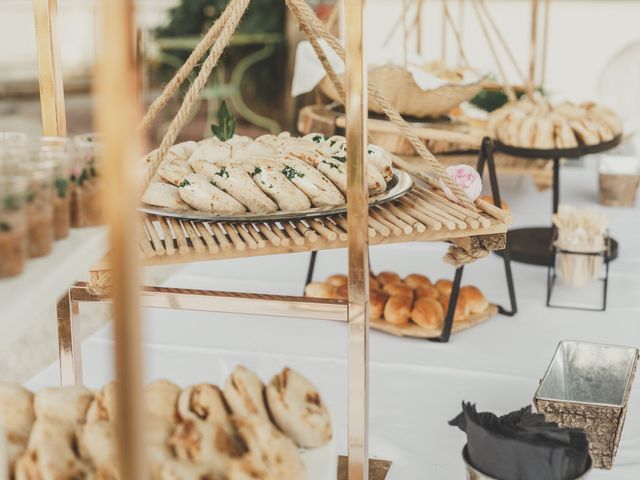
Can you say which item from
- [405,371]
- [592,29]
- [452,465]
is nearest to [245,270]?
[405,371]

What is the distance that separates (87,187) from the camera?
693mm

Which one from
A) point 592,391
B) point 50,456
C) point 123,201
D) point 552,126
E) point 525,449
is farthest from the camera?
point 552,126

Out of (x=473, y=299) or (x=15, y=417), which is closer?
(x=15, y=417)

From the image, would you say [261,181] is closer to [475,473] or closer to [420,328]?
[475,473]

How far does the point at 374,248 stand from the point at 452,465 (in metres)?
1.08

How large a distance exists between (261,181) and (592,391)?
59 cm

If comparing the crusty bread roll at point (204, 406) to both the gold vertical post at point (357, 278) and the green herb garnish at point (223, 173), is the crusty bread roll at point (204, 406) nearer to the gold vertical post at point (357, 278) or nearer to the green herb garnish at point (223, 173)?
the gold vertical post at point (357, 278)

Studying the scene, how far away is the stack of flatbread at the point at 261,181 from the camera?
1007 mm

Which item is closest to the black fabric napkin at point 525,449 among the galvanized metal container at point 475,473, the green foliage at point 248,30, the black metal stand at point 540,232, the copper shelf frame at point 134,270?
the galvanized metal container at point 475,473

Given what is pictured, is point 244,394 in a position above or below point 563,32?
below

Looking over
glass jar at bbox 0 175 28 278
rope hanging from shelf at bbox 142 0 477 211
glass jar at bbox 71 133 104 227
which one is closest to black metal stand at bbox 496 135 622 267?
rope hanging from shelf at bbox 142 0 477 211

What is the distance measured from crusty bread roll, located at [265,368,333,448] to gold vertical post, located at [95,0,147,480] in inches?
12.9

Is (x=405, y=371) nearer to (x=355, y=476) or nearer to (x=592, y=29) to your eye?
(x=355, y=476)

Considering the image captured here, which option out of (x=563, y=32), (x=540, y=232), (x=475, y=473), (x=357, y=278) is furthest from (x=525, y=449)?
(x=563, y=32)
